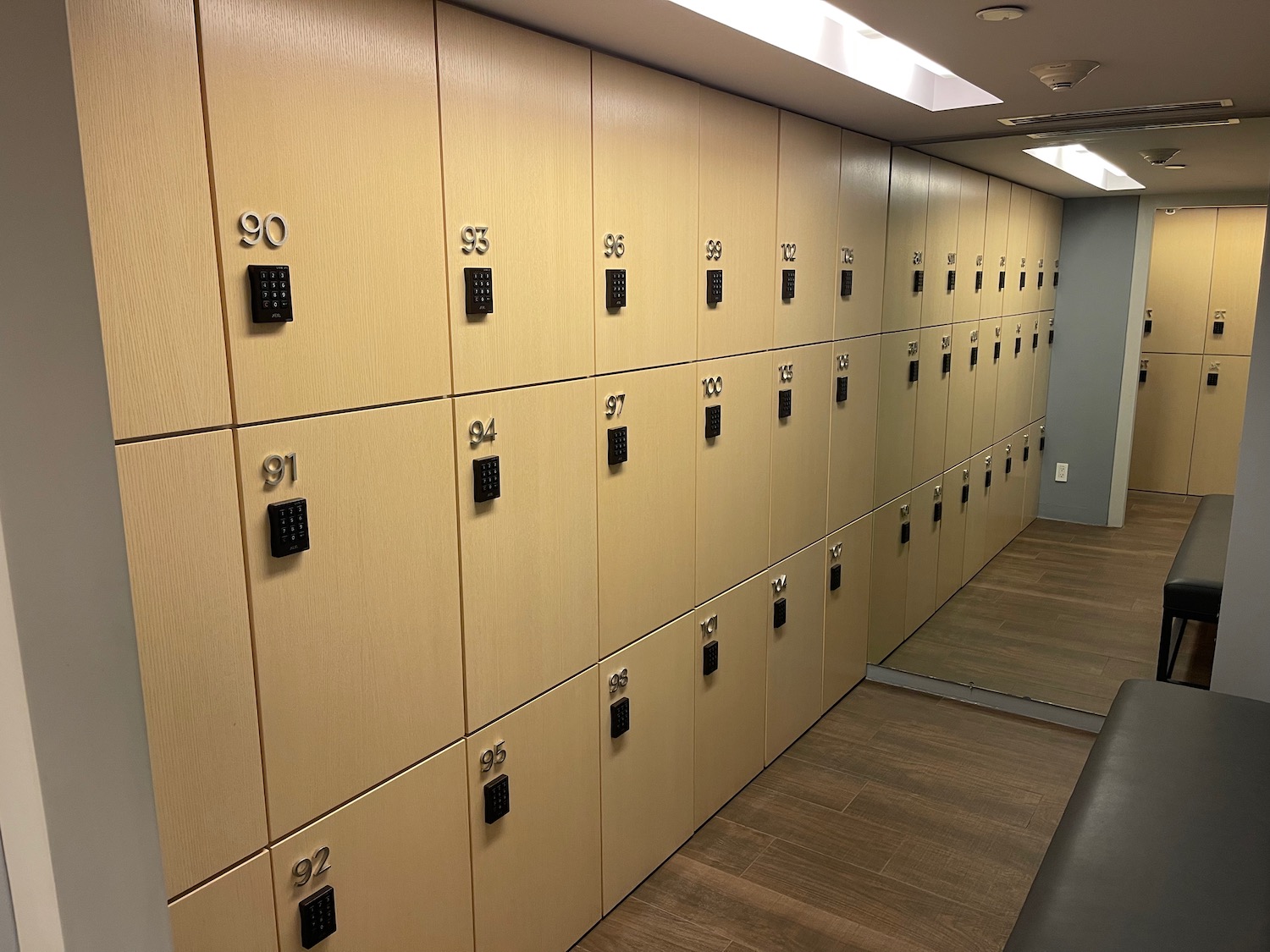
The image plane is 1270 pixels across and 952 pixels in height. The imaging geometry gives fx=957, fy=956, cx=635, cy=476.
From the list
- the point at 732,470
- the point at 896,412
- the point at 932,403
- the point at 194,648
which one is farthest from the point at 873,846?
the point at 194,648

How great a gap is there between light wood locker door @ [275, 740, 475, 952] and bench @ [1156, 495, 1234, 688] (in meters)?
2.91

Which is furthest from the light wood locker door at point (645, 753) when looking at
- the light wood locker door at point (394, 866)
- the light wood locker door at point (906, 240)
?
the light wood locker door at point (906, 240)

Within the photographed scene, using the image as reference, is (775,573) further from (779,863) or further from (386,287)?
(386,287)

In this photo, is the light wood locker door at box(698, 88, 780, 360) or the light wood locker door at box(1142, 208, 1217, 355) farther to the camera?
the light wood locker door at box(1142, 208, 1217, 355)

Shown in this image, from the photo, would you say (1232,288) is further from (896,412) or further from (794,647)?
(794,647)

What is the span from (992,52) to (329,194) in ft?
A: 5.69

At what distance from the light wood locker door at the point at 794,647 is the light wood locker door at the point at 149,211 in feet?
7.88

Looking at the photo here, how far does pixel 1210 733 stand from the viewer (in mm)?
2582

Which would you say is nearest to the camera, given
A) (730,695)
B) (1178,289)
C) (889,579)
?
(730,695)

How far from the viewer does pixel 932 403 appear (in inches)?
182

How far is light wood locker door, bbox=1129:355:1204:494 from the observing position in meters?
5.37

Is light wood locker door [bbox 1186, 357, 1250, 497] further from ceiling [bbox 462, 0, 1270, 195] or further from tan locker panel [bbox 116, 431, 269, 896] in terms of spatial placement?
tan locker panel [bbox 116, 431, 269, 896]

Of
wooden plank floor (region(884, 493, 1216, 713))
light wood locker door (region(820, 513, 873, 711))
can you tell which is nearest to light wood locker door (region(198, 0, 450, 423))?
light wood locker door (region(820, 513, 873, 711))

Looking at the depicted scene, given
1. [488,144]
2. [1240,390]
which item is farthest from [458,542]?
[1240,390]
